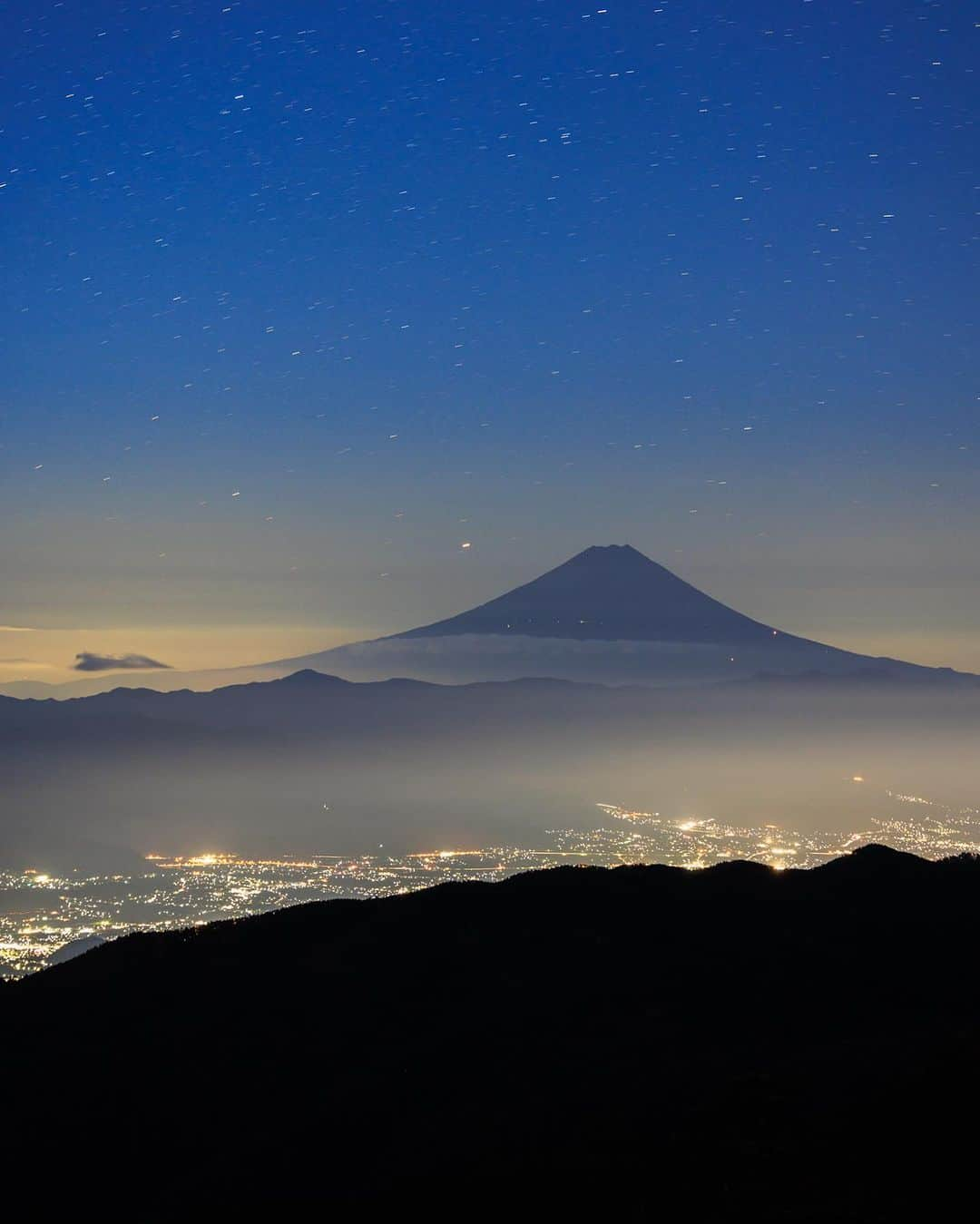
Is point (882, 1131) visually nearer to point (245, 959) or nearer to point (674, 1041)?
point (674, 1041)

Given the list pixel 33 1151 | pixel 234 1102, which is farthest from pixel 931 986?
pixel 33 1151

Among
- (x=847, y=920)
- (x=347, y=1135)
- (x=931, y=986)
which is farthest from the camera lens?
(x=847, y=920)

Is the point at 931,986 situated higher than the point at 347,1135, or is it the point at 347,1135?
the point at 931,986

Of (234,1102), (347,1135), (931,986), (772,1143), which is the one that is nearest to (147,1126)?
(234,1102)

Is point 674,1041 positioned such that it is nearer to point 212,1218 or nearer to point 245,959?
point 212,1218

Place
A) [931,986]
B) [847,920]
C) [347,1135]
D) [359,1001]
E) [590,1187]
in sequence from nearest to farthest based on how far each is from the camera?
A: [590,1187] → [347,1135] → [931,986] → [359,1001] → [847,920]

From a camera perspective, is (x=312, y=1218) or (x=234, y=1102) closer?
(x=312, y=1218)
